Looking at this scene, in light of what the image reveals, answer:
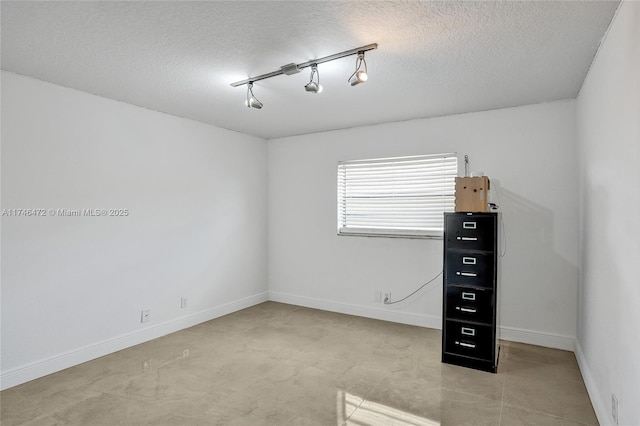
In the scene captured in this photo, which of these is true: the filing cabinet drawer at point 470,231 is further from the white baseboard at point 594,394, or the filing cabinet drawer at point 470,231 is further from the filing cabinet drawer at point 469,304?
the white baseboard at point 594,394

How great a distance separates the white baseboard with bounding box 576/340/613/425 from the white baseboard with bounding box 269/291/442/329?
4.44ft

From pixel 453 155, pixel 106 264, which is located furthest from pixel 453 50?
pixel 106 264

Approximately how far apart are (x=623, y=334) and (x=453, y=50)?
1.91m

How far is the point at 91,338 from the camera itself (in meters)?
3.27

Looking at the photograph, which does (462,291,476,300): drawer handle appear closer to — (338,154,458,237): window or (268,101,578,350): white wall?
(268,101,578,350): white wall

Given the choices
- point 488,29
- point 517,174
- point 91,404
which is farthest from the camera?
point 517,174

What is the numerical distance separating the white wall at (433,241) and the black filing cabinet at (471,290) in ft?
2.69

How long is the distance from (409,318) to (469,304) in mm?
1248

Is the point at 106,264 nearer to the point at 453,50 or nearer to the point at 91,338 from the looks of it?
the point at 91,338

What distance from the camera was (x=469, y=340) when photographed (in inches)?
122

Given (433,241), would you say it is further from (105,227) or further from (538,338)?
(105,227)

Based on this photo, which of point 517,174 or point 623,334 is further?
point 517,174

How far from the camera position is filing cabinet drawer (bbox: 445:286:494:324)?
304 centimetres

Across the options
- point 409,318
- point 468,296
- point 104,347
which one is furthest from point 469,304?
point 104,347
